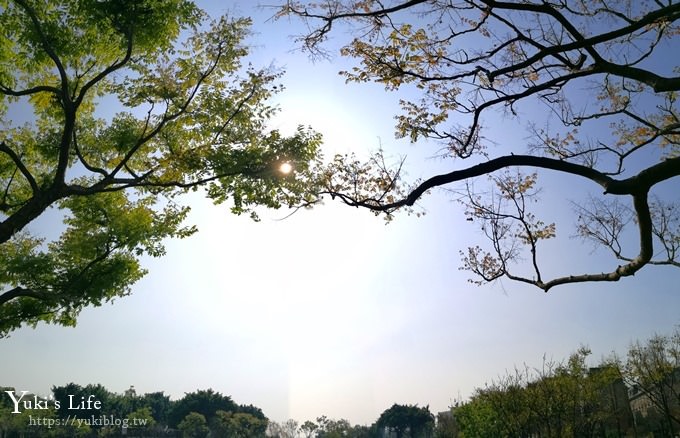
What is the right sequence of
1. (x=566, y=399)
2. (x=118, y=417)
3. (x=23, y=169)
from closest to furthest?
(x=23, y=169)
(x=566, y=399)
(x=118, y=417)

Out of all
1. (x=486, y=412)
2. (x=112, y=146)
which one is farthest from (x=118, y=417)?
(x=112, y=146)

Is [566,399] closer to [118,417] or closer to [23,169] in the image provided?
[23,169]

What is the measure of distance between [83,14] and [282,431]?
213 feet

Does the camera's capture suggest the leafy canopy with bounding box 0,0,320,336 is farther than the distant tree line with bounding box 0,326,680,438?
No

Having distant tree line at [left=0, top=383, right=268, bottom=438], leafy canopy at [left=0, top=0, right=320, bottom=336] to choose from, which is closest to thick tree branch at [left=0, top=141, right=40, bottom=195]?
leafy canopy at [left=0, top=0, right=320, bottom=336]

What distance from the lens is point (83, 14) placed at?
6668 mm

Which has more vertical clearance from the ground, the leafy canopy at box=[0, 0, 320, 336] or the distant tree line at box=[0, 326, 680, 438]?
the leafy canopy at box=[0, 0, 320, 336]

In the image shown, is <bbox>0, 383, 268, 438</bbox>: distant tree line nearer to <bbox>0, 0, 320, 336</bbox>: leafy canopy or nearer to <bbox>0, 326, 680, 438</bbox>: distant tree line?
<bbox>0, 326, 680, 438</bbox>: distant tree line

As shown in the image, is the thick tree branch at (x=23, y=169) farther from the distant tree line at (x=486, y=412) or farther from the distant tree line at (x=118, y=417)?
the distant tree line at (x=118, y=417)

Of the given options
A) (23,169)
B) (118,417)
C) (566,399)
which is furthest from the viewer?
(118,417)

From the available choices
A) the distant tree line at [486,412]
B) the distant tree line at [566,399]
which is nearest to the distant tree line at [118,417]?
the distant tree line at [486,412]

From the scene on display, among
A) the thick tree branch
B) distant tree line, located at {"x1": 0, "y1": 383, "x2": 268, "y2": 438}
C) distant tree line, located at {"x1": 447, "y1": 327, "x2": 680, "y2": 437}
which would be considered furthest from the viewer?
distant tree line, located at {"x1": 0, "y1": 383, "x2": 268, "y2": 438}

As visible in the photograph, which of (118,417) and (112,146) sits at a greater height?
(112,146)

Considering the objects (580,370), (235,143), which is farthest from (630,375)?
(235,143)
